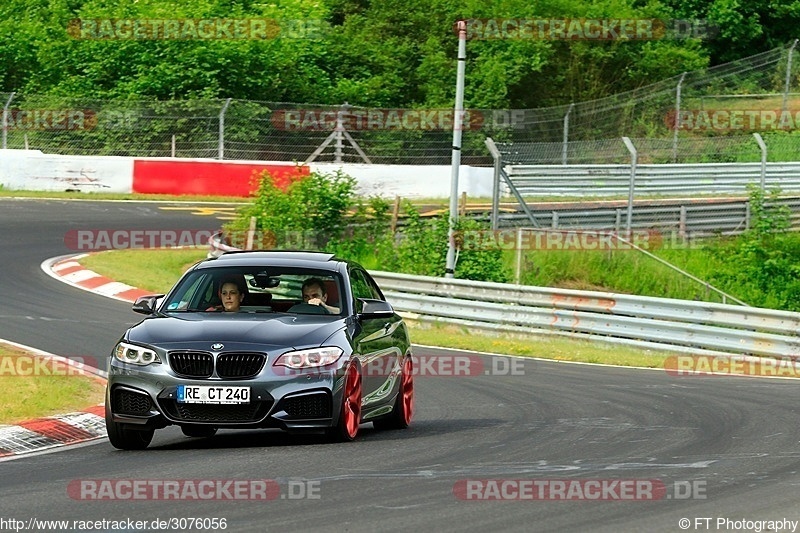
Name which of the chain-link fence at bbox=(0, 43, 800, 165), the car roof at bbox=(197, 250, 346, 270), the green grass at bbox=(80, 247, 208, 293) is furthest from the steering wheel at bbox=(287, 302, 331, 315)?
the chain-link fence at bbox=(0, 43, 800, 165)

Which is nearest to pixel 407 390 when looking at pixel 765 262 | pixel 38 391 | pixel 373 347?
pixel 373 347

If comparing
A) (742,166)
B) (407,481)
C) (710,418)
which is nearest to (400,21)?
(742,166)

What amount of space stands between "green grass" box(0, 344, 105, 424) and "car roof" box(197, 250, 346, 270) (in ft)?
5.99

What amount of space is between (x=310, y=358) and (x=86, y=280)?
46.6 ft

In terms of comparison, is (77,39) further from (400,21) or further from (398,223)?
(398,223)

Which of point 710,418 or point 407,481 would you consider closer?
point 407,481

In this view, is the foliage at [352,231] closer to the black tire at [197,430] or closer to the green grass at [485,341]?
the green grass at [485,341]

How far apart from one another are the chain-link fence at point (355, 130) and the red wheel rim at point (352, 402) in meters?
23.8

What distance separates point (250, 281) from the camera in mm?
11375

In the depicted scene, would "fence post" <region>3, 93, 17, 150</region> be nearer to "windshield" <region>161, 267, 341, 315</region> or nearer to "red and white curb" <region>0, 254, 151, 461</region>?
"red and white curb" <region>0, 254, 151, 461</region>

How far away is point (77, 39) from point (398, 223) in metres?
19.5

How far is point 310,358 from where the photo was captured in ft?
32.9

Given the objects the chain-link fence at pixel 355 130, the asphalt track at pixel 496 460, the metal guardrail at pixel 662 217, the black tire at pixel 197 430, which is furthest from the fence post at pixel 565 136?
the black tire at pixel 197 430

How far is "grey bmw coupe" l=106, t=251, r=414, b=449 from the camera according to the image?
9.86 m
